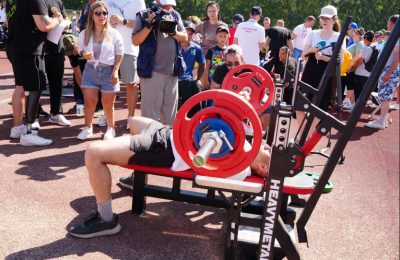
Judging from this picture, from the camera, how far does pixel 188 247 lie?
296cm

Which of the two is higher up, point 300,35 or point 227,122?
point 300,35

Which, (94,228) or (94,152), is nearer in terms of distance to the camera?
(94,152)

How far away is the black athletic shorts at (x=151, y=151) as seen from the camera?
Answer: 9.38 ft

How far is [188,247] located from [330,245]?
114cm

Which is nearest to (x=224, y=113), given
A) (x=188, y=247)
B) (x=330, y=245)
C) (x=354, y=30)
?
(x=188, y=247)

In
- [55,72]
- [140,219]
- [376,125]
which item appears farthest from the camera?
[376,125]

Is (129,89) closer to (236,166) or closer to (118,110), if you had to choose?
(118,110)

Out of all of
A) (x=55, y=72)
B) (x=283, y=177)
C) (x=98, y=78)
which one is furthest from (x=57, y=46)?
(x=283, y=177)

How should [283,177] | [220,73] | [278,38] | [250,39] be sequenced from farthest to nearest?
[278,38] < [250,39] < [220,73] < [283,177]

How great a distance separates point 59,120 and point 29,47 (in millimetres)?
1428

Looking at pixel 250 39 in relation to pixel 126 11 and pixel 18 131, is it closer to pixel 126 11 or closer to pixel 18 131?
pixel 126 11

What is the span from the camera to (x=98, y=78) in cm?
498

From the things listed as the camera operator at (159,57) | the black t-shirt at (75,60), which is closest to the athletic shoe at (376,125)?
the camera operator at (159,57)

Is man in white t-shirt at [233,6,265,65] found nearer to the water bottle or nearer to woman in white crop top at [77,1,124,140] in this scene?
woman in white crop top at [77,1,124,140]
